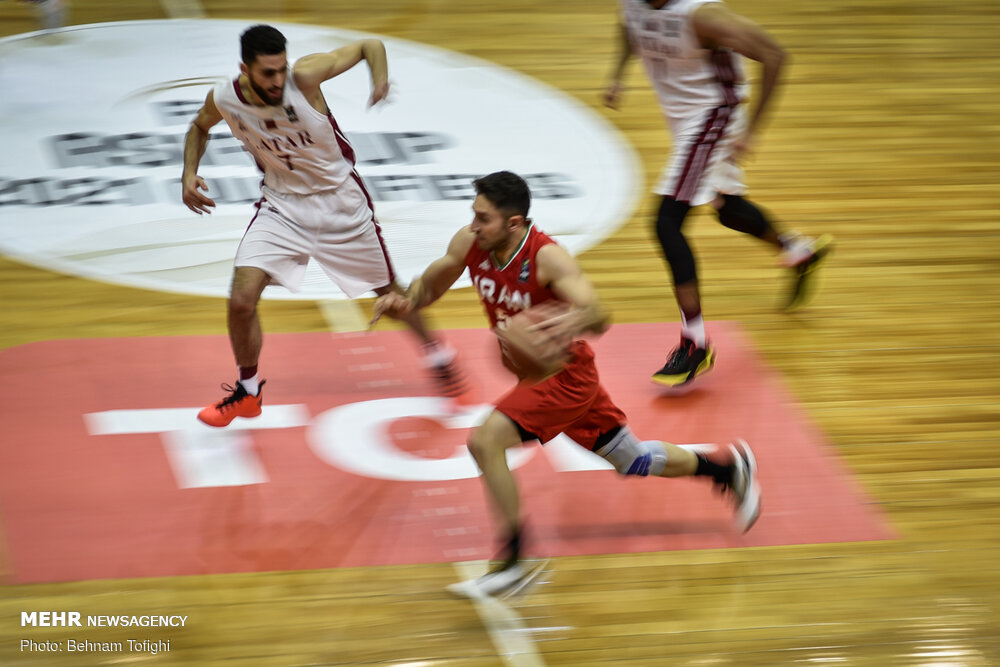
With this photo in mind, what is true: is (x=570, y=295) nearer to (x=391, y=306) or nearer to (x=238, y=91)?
(x=391, y=306)

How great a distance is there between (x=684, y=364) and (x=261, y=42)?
2286mm

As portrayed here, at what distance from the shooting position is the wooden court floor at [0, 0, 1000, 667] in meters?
3.80

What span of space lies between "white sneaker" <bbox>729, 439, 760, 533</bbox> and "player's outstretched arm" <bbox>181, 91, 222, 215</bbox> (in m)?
2.21

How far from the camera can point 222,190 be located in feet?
21.9

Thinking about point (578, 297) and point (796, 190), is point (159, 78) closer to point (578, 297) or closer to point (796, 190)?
point (796, 190)

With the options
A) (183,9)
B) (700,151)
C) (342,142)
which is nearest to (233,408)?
(342,142)

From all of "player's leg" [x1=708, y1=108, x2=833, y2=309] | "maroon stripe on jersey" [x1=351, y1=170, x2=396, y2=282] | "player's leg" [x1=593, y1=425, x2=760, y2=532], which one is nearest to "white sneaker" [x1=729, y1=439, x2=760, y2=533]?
"player's leg" [x1=593, y1=425, x2=760, y2=532]

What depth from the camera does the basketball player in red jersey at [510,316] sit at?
12.2 ft

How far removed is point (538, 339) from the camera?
3459 mm

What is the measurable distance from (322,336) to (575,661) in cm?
235

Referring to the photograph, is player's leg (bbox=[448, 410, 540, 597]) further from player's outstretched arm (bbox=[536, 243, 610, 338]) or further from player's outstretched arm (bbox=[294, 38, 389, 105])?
player's outstretched arm (bbox=[294, 38, 389, 105])

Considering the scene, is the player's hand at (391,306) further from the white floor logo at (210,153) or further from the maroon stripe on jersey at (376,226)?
the white floor logo at (210,153)

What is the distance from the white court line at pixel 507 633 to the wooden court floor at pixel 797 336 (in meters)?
0.01

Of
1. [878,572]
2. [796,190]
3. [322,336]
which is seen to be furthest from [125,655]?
[796,190]
